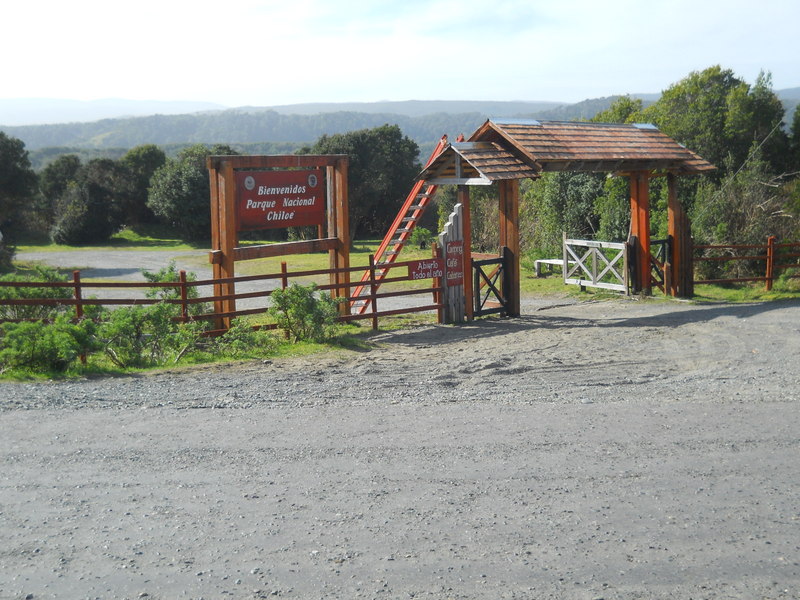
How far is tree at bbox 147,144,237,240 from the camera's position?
149ft

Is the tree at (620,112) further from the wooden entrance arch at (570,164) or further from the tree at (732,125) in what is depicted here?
the wooden entrance arch at (570,164)

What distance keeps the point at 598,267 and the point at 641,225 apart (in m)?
2.36

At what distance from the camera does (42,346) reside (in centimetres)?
1145

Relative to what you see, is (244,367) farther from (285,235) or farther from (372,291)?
(285,235)

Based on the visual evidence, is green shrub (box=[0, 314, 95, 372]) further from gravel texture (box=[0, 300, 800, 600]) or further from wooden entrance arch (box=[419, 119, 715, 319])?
wooden entrance arch (box=[419, 119, 715, 319])

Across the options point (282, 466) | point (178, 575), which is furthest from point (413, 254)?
point (178, 575)

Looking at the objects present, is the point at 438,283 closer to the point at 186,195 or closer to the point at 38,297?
the point at 38,297

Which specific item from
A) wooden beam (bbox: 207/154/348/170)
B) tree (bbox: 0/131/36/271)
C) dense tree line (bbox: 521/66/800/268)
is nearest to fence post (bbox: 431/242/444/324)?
wooden beam (bbox: 207/154/348/170)

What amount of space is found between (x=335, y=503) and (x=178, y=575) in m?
1.56

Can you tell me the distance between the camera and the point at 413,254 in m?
33.6

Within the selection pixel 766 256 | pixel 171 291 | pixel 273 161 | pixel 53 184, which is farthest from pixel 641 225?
pixel 53 184

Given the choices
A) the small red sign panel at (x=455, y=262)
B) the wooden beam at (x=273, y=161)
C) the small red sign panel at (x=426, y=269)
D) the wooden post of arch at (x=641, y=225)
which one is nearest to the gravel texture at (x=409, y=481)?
the small red sign panel at (x=426, y=269)

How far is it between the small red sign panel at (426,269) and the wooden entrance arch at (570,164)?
744 millimetres

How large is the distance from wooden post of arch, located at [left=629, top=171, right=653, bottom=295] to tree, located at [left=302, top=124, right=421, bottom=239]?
2708cm
